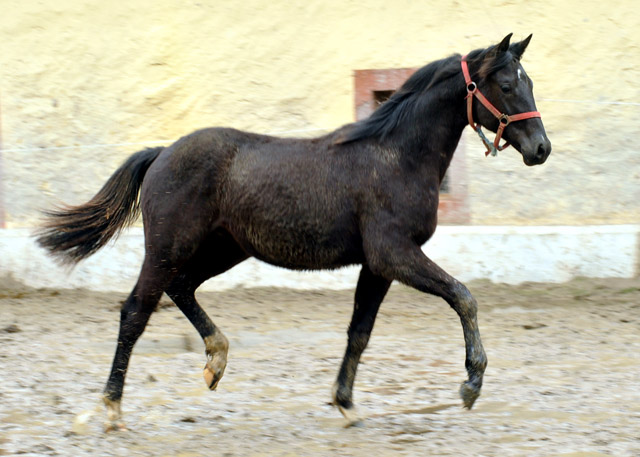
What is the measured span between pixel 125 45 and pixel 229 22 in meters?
1.14

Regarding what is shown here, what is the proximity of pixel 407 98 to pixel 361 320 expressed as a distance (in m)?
1.20

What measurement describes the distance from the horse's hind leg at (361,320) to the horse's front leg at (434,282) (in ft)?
1.28

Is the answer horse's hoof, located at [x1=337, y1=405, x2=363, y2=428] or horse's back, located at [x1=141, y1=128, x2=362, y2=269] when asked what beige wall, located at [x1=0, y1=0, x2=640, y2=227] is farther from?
horse's hoof, located at [x1=337, y1=405, x2=363, y2=428]

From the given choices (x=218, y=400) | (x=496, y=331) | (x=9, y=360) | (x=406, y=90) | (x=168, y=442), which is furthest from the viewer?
(x=496, y=331)

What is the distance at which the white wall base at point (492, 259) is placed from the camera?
27.0 ft

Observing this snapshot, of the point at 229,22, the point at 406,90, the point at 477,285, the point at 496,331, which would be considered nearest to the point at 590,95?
the point at 477,285

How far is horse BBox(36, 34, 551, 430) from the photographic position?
13.8 ft

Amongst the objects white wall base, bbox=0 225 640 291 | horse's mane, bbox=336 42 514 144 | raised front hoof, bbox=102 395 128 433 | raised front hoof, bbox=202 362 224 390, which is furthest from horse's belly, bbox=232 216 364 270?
white wall base, bbox=0 225 640 291

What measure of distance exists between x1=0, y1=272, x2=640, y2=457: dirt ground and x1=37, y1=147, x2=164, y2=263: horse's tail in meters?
0.89

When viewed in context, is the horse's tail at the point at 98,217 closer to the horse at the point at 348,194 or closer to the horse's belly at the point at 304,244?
the horse at the point at 348,194

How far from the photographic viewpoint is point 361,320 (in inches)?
182

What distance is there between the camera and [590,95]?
8.38 meters

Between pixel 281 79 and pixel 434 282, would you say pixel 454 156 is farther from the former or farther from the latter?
pixel 434 282

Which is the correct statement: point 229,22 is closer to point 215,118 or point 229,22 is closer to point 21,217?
point 215,118
